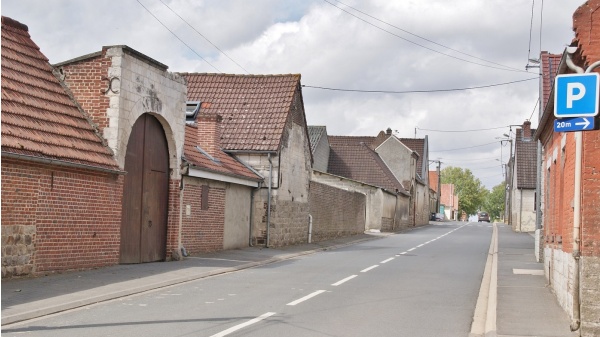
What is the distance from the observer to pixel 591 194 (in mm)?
9672

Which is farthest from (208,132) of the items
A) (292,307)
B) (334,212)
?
(292,307)

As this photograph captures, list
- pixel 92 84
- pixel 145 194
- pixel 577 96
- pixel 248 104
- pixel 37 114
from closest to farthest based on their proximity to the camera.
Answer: pixel 577 96 < pixel 37 114 < pixel 92 84 < pixel 145 194 < pixel 248 104

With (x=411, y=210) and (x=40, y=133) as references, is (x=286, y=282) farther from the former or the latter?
(x=411, y=210)

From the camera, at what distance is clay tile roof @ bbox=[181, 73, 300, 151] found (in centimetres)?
2788

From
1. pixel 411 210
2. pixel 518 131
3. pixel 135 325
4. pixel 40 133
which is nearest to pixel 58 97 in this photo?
pixel 40 133

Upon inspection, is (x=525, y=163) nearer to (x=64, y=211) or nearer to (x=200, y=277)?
(x=200, y=277)

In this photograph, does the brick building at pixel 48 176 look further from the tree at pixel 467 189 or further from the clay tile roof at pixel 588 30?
the tree at pixel 467 189

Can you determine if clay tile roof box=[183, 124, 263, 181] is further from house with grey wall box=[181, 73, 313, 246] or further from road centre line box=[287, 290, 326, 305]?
road centre line box=[287, 290, 326, 305]

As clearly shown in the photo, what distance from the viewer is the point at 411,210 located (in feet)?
218

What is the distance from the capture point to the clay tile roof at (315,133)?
53938 millimetres

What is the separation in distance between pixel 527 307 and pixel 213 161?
46.4ft

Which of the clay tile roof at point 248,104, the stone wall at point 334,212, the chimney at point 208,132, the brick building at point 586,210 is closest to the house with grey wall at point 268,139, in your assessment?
the clay tile roof at point 248,104

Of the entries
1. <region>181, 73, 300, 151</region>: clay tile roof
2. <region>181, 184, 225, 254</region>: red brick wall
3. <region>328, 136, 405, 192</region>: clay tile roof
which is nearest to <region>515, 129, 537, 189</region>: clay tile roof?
<region>328, 136, 405, 192</region>: clay tile roof

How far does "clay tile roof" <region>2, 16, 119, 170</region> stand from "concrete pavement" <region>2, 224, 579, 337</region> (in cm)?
250
